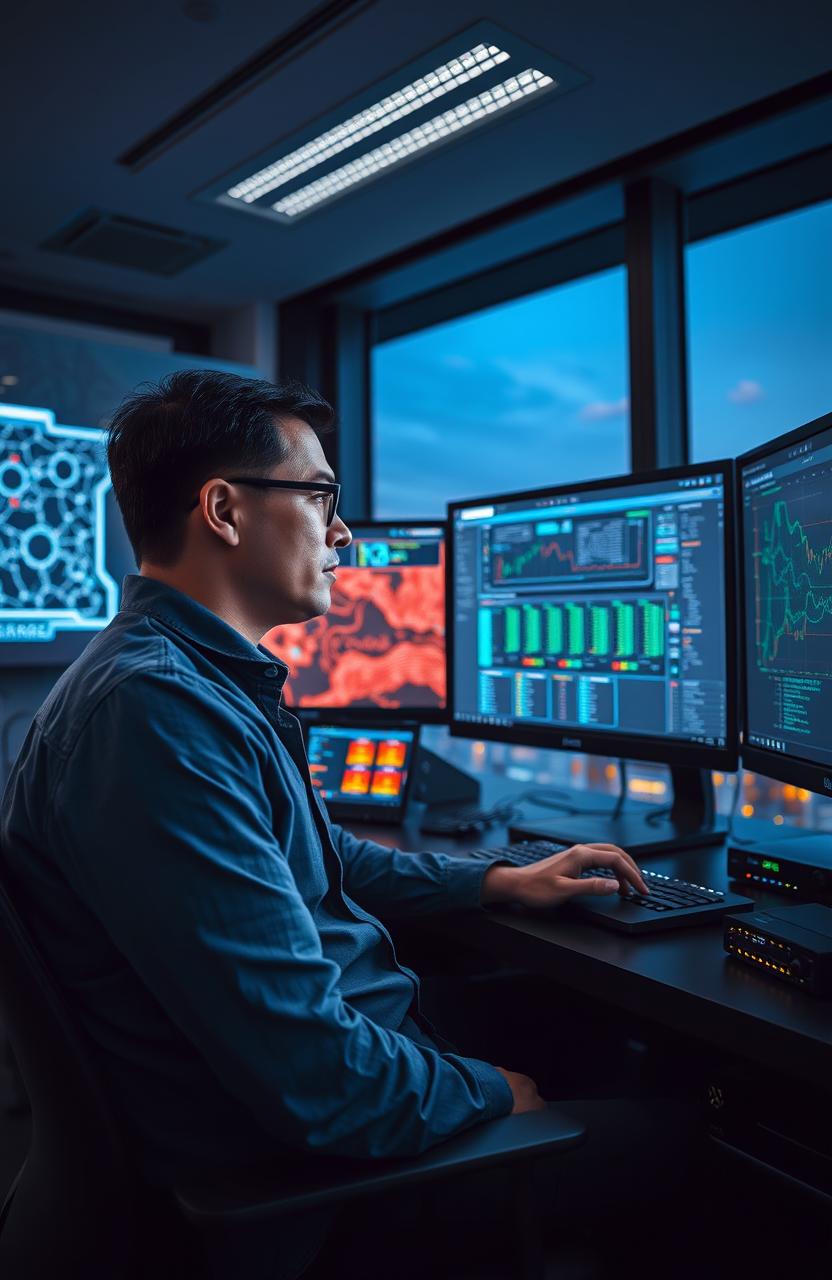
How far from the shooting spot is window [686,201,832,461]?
2354 mm

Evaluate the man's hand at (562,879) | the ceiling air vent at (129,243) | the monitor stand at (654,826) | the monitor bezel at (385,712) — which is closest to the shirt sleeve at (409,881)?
the man's hand at (562,879)

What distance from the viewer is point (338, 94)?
231 centimetres

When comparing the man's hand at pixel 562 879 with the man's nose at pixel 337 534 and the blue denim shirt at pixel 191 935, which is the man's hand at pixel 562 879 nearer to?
the blue denim shirt at pixel 191 935

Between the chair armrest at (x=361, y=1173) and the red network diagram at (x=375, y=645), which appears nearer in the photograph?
the chair armrest at (x=361, y=1173)

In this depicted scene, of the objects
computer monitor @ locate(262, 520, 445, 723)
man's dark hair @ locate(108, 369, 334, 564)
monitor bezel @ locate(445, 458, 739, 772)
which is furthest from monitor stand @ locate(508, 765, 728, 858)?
man's dark hair @ locate(108, 369, 334, 564)

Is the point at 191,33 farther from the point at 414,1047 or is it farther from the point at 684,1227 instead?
the point at 684,1227

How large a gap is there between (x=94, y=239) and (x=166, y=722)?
108 inches

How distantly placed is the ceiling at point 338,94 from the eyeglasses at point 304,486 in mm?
1261

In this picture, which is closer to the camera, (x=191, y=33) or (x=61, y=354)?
(x=191, y=33)

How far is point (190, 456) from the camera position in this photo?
1181 mm

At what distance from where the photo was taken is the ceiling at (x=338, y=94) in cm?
199

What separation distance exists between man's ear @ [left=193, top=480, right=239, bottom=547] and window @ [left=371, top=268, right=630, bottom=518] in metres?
1.29

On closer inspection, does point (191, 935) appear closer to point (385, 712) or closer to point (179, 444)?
point (179, 444)

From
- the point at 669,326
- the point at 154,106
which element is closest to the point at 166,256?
the point at 154,106
